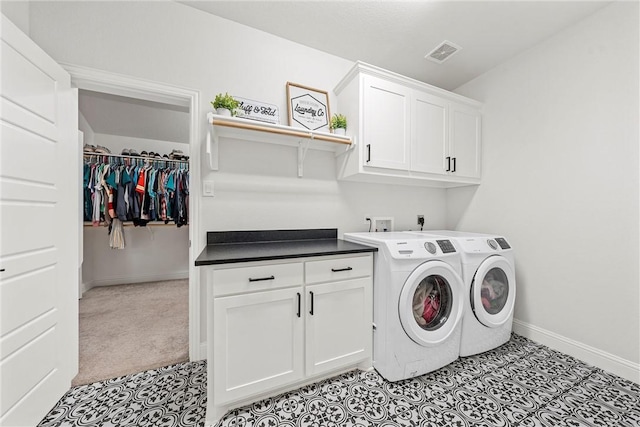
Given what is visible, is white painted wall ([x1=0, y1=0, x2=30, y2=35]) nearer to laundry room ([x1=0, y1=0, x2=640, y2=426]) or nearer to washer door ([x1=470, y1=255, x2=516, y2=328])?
laundry room ([x1=0, y1=0, x2=640, y2=426])

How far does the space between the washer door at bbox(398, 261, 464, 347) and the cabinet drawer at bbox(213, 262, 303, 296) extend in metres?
0.70

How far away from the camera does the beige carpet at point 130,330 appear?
172 cm

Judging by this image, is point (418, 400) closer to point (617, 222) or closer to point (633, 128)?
point (617, 222)

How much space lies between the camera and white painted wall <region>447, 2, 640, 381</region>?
161 cm

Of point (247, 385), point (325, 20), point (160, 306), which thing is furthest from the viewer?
point (160, 306)

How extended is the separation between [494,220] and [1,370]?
3387mm

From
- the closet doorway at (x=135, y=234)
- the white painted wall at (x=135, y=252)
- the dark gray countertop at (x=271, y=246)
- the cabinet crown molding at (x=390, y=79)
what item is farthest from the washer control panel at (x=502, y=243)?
the white painted wall at (x=135, y=252)

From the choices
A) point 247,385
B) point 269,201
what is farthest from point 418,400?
point 269,201

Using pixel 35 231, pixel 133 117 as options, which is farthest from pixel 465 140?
pixel 133 117

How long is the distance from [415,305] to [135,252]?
4.03 m

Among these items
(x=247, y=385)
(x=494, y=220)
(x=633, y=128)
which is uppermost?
(x=633, y=128)

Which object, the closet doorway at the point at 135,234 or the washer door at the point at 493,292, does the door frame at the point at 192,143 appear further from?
the washer door at the point at 493,292

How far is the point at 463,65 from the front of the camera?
234 centimetres

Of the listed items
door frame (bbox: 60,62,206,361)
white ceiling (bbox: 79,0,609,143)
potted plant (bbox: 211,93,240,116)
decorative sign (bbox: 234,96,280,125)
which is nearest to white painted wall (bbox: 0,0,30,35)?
door frame (bbox: 60,62,206,361)
